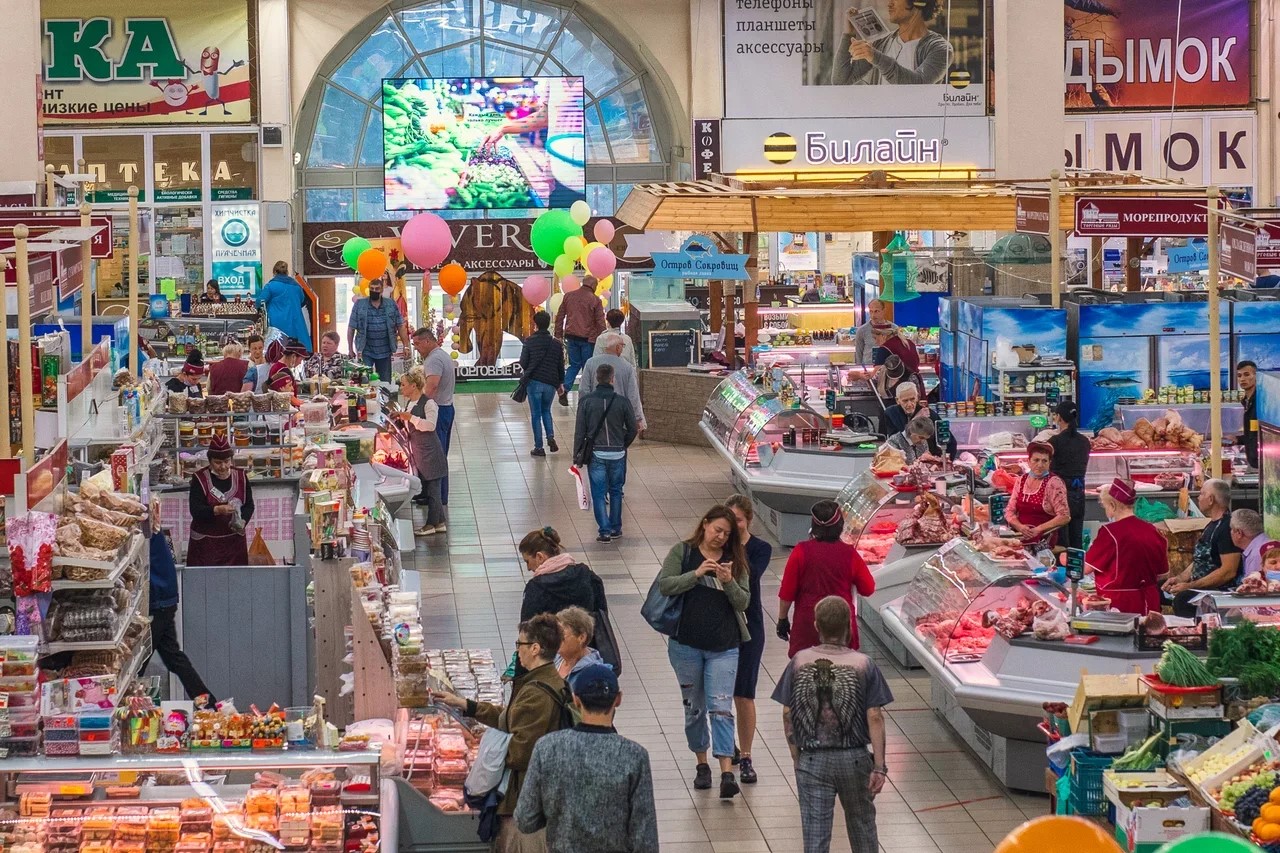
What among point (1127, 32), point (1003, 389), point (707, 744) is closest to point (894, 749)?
point (707, 744)

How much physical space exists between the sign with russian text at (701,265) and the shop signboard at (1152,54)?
12.5 meters

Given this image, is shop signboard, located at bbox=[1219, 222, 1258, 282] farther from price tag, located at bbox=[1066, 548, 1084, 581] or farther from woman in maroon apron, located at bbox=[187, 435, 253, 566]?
woman in maroon apron, located at bbox=[187, 435, 253, 566]

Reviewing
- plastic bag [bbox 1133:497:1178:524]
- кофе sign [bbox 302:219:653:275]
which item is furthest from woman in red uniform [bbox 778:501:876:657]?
кофе sign [bbox 302:219:653:275]

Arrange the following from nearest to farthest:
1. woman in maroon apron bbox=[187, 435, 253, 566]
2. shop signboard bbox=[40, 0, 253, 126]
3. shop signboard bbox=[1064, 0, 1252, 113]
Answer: woman in maroon apron bbox=[187, 435, 253, 566] < shop signboard bbox=[40, 0, 253, 126] < shop signboard bbox=[1064, 0, 1252, 113]

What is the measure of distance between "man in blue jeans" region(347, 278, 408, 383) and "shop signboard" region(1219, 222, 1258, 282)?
996 centimetres

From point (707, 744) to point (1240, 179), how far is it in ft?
73.5

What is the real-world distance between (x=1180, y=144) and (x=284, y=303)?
14.5 meters

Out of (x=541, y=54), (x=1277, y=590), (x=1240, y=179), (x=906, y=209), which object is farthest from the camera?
(x=1240, y=179)

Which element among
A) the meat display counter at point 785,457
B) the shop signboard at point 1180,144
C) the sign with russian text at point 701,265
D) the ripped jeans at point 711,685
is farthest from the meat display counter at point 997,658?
the shop signboard at point 1180,144

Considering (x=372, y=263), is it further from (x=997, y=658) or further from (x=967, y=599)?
(x=997, y=658)

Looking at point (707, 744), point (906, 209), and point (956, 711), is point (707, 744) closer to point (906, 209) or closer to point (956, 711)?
point (956, 711)

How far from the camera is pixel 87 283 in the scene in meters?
9.62

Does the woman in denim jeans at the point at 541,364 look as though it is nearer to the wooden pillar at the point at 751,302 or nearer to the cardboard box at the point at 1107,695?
the wooden pillar at the point at 751,302

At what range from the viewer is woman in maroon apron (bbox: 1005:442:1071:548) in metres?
10.4
